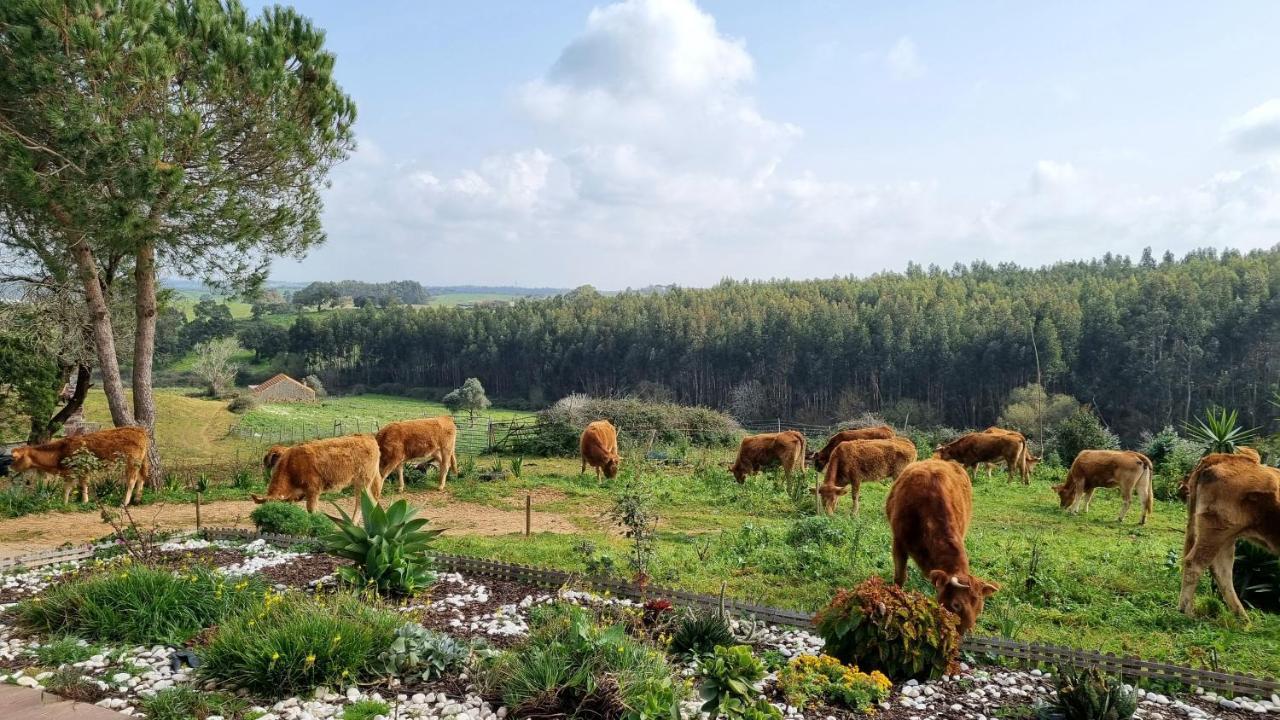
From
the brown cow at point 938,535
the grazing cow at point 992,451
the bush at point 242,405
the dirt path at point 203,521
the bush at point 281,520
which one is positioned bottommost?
the bush at point 242,405

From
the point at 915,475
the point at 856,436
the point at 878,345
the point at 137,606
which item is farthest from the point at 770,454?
the point at 878,345

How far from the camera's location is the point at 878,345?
60.2 meters

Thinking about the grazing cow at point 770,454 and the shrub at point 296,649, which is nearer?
the shrub at point 296,649

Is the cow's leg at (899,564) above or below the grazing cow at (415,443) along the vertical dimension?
above

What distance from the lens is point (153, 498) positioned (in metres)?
14.4

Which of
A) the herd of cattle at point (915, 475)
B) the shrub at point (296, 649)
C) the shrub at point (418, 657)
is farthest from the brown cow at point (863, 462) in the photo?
the shrub at point (296, 649)

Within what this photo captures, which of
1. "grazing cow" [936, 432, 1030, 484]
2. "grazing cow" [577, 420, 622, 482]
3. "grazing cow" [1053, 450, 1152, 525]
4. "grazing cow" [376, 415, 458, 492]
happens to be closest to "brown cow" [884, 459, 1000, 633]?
"grazing cow" [1053, 450, 1152, 525]

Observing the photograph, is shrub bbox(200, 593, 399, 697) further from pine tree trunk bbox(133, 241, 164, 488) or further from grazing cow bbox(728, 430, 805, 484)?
grazing cow bbox(728, 430, 805, 484)

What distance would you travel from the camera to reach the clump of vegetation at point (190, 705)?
4.63 m

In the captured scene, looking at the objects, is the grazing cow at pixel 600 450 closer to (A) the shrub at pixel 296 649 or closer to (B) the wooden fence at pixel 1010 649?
(B) the wooden fence at pixel 1010 649

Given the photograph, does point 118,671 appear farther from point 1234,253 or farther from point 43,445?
point 1234,253

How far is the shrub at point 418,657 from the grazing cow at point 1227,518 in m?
6.87

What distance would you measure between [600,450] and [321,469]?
24.6ft

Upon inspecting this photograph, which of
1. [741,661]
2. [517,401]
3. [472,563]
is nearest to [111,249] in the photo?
[472,563]
